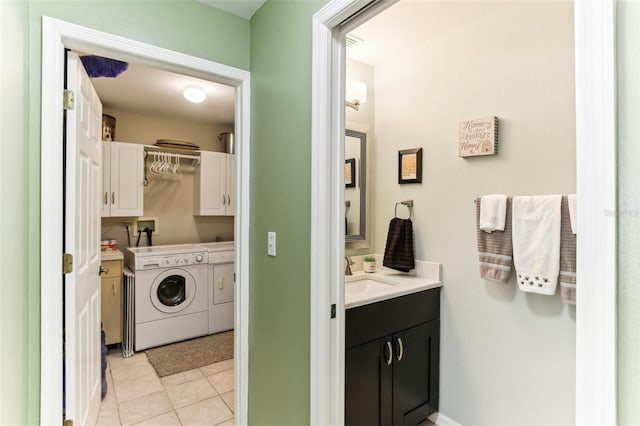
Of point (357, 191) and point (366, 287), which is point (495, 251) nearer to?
point (366, 287)

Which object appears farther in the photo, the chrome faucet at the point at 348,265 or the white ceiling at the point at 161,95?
the white ceiling at the point at 161,95

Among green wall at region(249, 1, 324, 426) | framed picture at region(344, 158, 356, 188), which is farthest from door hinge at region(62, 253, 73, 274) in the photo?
framed picture at region(344, 158, 356, 188)

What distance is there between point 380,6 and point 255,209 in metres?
1.06

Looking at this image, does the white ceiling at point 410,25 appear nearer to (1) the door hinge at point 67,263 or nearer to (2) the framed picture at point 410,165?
(2) the framed picture at point 410,165

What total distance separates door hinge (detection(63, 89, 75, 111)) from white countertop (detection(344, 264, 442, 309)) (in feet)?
4.97

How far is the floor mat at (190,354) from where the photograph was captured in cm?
288

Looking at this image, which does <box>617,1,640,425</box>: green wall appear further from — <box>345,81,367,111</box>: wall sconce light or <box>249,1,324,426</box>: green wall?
<box>345,81,367,111</box>: wall sconce light

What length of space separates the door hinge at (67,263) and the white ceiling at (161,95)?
1652 millimetres

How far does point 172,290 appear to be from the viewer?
3410 mm

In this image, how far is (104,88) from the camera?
3115mm

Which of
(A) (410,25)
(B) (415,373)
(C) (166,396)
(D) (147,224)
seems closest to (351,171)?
(A) (410,25)

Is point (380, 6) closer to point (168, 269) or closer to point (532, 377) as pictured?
point (532, 377)

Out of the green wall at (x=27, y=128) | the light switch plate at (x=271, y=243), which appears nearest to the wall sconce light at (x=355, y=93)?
the green wall at (x=27, y=128)

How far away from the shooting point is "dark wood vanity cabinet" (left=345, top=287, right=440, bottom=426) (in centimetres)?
166
